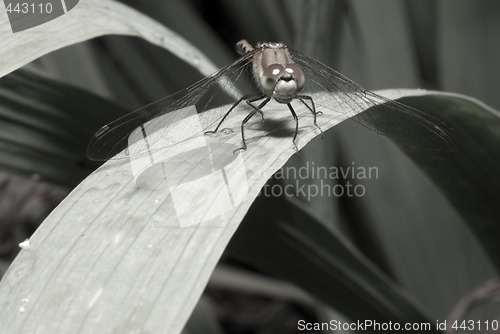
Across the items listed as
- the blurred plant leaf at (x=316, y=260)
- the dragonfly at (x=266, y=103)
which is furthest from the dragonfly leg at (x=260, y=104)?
the blurred plant leaf at (x=316, y=260)

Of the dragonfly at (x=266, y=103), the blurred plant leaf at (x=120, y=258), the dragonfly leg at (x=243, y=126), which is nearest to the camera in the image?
the blurred plant leaf at (x=120, y=258)

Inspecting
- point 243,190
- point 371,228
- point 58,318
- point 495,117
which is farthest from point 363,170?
point 58,318

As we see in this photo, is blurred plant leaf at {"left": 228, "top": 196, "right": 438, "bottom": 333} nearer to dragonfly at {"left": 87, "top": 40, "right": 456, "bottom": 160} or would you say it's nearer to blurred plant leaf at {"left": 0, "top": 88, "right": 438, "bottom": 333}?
dragonfly at {"left": 87, "top": 40, "right": 456, "bottom": 160}

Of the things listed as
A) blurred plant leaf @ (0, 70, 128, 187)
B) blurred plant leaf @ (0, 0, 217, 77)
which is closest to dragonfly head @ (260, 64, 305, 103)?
blurred plant leaf @ (0, 0, 217, 77)

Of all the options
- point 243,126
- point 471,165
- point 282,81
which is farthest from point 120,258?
point 471,165

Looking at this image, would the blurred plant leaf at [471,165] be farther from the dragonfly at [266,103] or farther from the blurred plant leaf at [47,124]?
the blurred plant leaf at [47,124]

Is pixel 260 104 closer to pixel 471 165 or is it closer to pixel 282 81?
pixel 282 81

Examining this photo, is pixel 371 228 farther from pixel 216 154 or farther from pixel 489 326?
pixel 216 154
